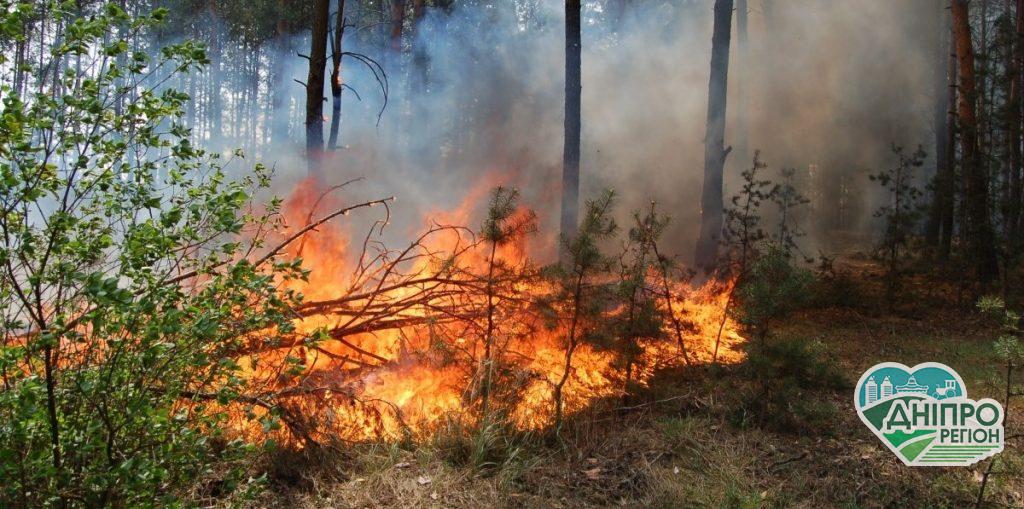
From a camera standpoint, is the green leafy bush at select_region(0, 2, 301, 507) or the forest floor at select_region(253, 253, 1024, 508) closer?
the green leafy bush at select_region(0, 2, 301, 507)

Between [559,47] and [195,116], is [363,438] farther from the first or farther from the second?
[195,116]

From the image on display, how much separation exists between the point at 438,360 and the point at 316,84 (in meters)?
5.44

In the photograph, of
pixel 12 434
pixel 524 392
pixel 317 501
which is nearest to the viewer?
pixel 12 434

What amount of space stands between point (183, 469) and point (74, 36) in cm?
180

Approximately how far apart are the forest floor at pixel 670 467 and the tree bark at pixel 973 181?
5.65 m

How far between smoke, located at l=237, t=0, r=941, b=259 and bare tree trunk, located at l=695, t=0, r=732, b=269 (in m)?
4.10

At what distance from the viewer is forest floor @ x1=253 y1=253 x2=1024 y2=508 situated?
12.3 ft

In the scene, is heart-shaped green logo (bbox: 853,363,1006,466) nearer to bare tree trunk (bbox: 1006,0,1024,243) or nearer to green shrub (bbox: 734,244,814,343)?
green shrub (bbox: 734,244,814,343)

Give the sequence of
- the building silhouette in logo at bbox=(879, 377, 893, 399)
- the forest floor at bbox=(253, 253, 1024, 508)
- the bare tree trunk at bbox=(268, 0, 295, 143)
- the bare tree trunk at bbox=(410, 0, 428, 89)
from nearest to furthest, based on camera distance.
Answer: the forest floor at bbox=(253, 253, 1024, 508), the building silhouette in logo at bbox=(879, 377, 893, 399), the bare tree trunk at bbox=(410, 0, 428, 89), the bare tree trunk at bbox=(268, 0, 295, 143)

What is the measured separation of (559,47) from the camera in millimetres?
23234

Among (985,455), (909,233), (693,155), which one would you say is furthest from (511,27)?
(985,455)

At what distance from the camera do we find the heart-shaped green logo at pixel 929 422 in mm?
4129

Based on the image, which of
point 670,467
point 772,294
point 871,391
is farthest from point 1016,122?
point 670,467

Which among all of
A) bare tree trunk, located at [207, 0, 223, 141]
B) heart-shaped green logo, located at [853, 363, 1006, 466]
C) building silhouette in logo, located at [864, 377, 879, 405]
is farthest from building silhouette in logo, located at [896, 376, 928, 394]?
bare tree trunk, located at [207, 0, 223, 141]
